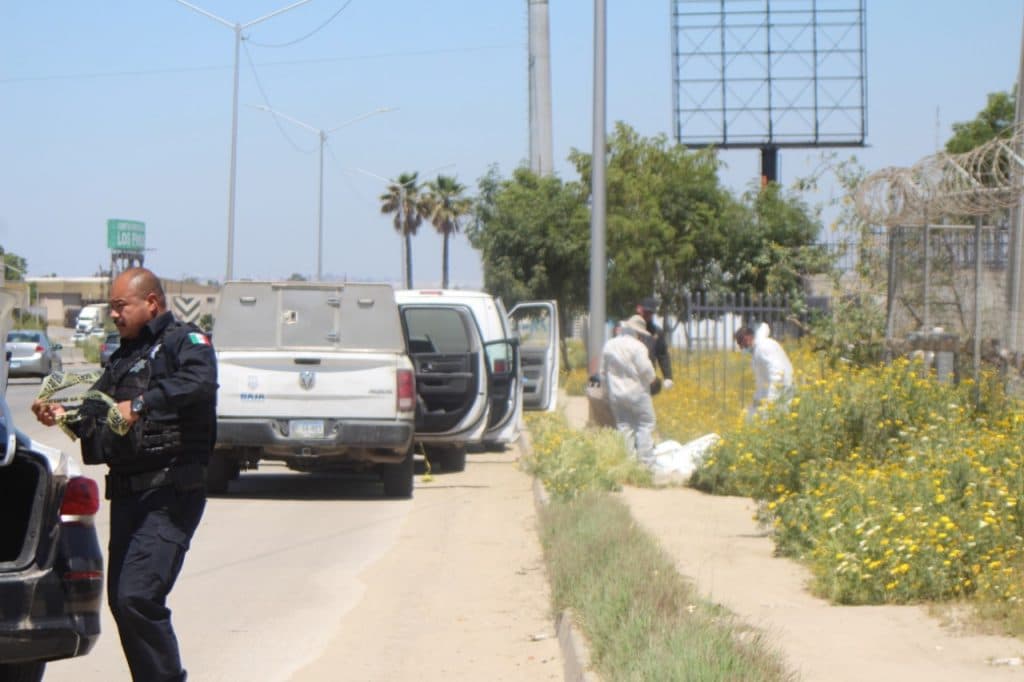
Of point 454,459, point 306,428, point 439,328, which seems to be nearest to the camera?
point 306,428

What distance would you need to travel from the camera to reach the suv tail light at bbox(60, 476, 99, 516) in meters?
5.38

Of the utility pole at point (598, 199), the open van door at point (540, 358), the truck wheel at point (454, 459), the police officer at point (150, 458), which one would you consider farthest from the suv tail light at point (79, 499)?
the open van door at point (540, 358)

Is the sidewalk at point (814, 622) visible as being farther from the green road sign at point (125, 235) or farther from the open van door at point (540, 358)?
the green road sign at point (125, 235)

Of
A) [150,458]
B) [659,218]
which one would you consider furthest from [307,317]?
[659,218]

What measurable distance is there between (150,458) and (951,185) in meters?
9.10

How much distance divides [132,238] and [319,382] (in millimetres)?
122909

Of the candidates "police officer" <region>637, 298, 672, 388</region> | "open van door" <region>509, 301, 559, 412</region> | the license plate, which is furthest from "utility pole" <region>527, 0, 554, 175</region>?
the license plate

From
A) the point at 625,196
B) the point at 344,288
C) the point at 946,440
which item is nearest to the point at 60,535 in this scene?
the point at 946,440

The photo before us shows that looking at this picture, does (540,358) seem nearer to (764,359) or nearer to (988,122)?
(764,359)

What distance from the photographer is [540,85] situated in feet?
110

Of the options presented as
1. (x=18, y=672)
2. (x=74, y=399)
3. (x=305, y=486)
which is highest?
(x=74, y=399)

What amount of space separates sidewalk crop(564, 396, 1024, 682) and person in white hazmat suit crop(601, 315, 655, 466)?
365 centimetres

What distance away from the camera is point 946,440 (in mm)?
9914

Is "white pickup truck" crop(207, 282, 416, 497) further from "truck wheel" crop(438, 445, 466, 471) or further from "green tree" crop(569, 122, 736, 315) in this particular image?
"green tree" crop(569, 122, 736, 315)
